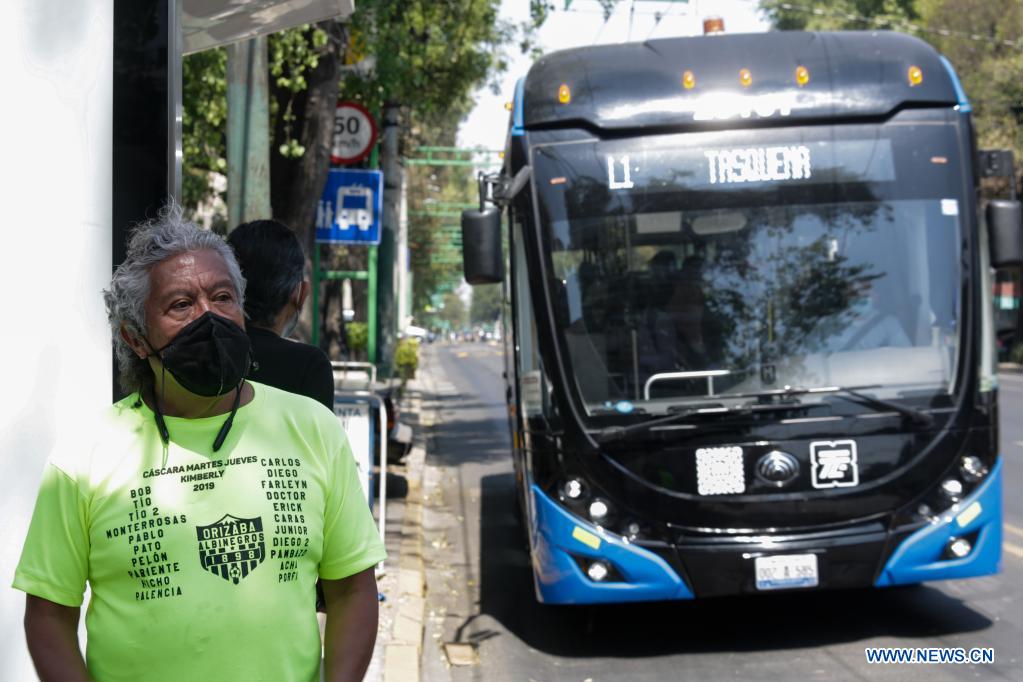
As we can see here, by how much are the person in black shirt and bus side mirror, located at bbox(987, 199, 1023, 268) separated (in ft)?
15.6

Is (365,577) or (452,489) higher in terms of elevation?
(365,577)

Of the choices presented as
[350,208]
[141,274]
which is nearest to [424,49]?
[350,208]

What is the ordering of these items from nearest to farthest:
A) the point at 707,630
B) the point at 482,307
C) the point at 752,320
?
the point at 752,320 → the point at 707,630 → the point at 482,307

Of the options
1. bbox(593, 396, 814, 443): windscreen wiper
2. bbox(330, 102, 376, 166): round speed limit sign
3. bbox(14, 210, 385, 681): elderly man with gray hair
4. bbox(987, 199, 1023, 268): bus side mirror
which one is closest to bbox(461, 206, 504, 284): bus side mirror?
bbox(593, 396, 814, 443): windscreen wiper

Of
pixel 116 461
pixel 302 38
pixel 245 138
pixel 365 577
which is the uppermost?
pixel 302 38

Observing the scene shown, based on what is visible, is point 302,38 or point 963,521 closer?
point 963,521

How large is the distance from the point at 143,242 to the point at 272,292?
1.14 m

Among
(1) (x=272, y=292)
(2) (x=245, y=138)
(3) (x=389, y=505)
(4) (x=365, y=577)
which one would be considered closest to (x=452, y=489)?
(3) (x=389, y=505)

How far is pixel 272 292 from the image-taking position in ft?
12.3

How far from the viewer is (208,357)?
2.42 meters

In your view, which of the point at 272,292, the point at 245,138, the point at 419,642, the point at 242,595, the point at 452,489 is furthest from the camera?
the point at 452,489

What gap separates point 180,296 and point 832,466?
191 inches

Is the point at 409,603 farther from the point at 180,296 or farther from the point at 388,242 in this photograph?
the point at 388,242

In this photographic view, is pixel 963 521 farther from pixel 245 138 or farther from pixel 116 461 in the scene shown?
pixel 116 461
